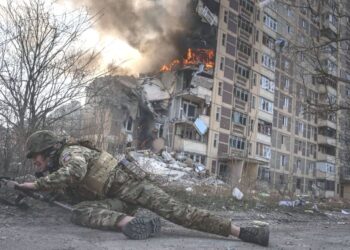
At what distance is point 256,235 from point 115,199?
1.54 metres

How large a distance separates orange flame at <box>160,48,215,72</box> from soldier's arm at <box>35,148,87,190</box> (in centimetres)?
3287

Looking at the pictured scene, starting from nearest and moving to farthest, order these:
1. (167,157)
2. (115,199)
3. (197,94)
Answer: (115,199) < (167,157) < (197,94)

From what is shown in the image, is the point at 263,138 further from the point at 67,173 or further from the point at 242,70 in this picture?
the point at 67,173

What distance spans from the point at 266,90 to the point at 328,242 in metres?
41.4

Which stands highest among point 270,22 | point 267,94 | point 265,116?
point 270,22

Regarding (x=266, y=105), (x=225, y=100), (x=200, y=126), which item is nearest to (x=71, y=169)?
(x=200, y=126)

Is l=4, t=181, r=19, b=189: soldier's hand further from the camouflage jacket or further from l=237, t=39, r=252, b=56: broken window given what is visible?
l=237, t=39, r=252, b=56: broken window

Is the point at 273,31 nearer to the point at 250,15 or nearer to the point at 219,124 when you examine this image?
the point at 250,15

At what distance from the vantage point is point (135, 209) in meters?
5.23

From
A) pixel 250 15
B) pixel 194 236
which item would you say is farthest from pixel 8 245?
pixel 250 15

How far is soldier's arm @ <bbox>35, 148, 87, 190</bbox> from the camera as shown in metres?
4.45

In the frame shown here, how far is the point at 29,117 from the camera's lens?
25.5ft

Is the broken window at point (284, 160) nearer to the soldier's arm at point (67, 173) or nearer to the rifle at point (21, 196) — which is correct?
the rifle at point (21, 196)

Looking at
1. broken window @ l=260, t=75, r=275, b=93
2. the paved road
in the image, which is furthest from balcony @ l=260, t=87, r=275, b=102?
the paved road
